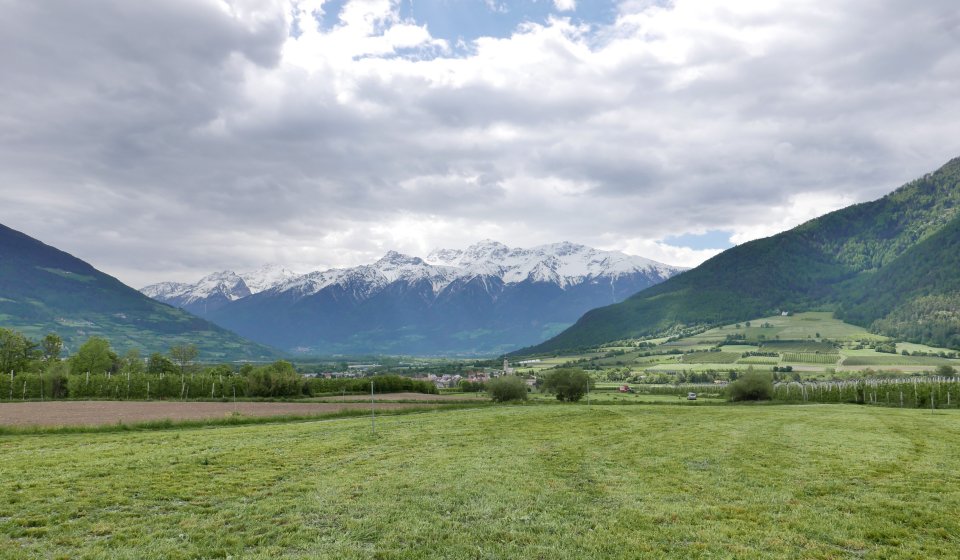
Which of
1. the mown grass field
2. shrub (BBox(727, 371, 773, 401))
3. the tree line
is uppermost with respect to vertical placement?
the mown grass field

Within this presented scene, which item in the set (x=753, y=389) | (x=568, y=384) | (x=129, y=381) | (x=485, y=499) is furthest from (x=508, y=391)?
(x=485, y=499)

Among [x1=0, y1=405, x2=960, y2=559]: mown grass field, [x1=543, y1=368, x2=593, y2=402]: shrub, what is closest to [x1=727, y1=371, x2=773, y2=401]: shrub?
[x1=543, y1=368, x2=593, y2=402]: shrub

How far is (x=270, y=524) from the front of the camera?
15.2 meters

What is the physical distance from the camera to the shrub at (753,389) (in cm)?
10556

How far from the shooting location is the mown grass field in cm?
1326

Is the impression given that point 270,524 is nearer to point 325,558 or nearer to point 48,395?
point 325,558

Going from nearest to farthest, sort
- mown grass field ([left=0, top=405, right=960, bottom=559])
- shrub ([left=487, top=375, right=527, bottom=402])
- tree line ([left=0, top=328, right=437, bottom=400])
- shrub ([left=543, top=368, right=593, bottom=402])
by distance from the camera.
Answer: mown grass field ([left=0, top=405, right=960, bottom=559]) → tree line ([left=0, top=328, right=437, bottom=400]) → shrub ([left=487, top=375, right=527, bottom=402]) → shrub ([left=543, top=368, right=593, bottom=402])

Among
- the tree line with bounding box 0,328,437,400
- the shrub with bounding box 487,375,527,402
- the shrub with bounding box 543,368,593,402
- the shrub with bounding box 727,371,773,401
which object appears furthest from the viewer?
the shrub with bounding box 727,371,773,401

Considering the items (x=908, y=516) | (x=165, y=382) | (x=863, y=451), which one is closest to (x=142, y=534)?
(x=908, y=516)

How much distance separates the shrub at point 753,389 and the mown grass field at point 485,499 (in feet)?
252

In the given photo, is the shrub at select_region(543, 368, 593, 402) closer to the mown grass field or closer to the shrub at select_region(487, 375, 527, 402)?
the shrub at select_region(487, 375, 527, 402)

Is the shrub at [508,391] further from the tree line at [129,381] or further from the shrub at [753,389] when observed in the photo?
the shrub at [753,389]

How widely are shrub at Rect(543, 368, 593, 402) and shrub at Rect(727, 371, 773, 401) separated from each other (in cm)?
3416

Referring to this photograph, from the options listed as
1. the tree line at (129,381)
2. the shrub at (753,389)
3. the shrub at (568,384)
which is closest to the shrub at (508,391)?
the shrub at (568,384)
